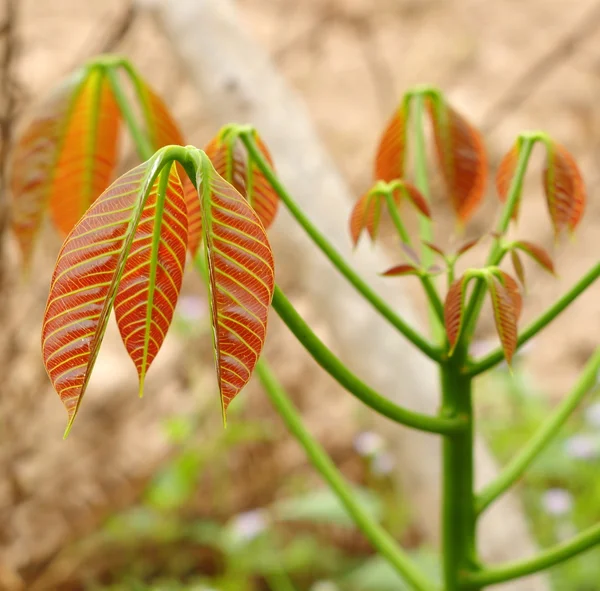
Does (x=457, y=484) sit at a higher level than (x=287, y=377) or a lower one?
lower

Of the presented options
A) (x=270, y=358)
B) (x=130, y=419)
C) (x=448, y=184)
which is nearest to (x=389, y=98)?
(x=270, y=358)

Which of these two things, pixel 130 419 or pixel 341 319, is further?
pixel 130 419

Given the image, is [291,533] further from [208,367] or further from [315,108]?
[315,108]

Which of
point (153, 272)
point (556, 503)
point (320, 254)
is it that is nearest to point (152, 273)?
point (153, 272)

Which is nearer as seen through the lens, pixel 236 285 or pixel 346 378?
pixel 236 285

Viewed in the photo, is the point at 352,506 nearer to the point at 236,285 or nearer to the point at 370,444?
the point at 236,285

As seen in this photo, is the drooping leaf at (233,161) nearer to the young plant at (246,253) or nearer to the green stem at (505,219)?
the young plant at (246,253)

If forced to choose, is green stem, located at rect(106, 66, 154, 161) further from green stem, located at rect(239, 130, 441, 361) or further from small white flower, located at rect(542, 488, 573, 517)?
small white flower, located at rect(542, 488, 573, 517)

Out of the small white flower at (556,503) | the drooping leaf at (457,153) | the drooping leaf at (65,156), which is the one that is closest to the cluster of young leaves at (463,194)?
the drooping leaf at (457,153)
